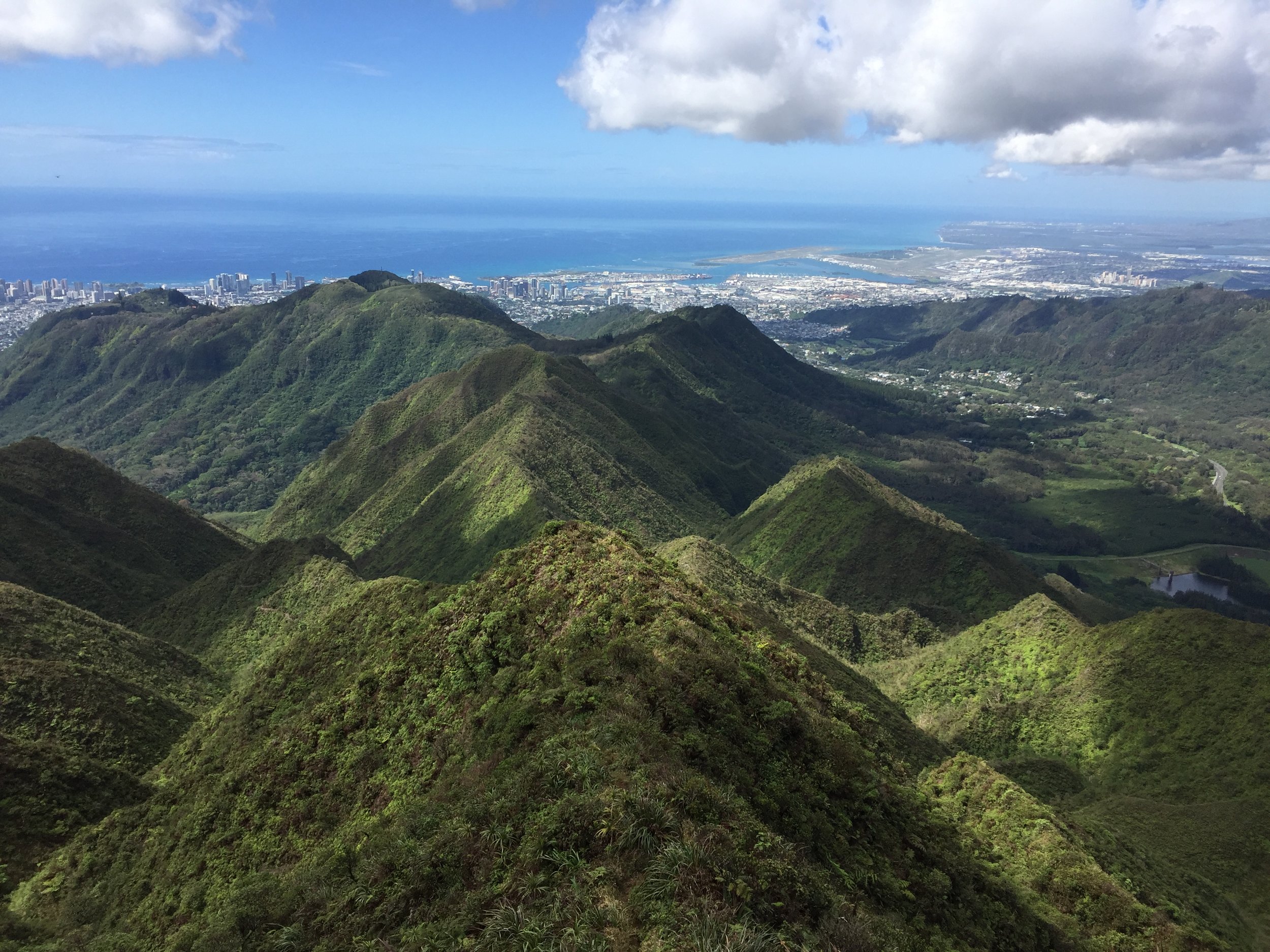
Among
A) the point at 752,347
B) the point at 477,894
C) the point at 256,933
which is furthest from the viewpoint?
the point at 752,347

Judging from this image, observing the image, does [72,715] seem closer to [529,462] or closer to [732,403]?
[529,462]

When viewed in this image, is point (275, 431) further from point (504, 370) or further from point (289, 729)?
point (289, 729)

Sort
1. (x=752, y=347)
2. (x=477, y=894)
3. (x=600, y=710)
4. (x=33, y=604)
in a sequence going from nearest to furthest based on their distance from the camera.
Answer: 1. (x=477, y=894)
2. (x=600, y=710)
3. (x=33, y=604)
4. (x=752, y=347)

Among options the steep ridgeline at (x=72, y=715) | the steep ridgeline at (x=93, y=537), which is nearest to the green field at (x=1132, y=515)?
the steep ridgeline at (x=93, y=537)

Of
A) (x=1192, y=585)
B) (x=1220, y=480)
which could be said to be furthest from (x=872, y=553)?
(x=1220, y=480)

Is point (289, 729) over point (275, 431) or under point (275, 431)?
over

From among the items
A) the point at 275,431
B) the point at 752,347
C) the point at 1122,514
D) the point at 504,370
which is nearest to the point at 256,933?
the point at 504,370

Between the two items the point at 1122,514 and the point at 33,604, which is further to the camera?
the point at 1122,514
